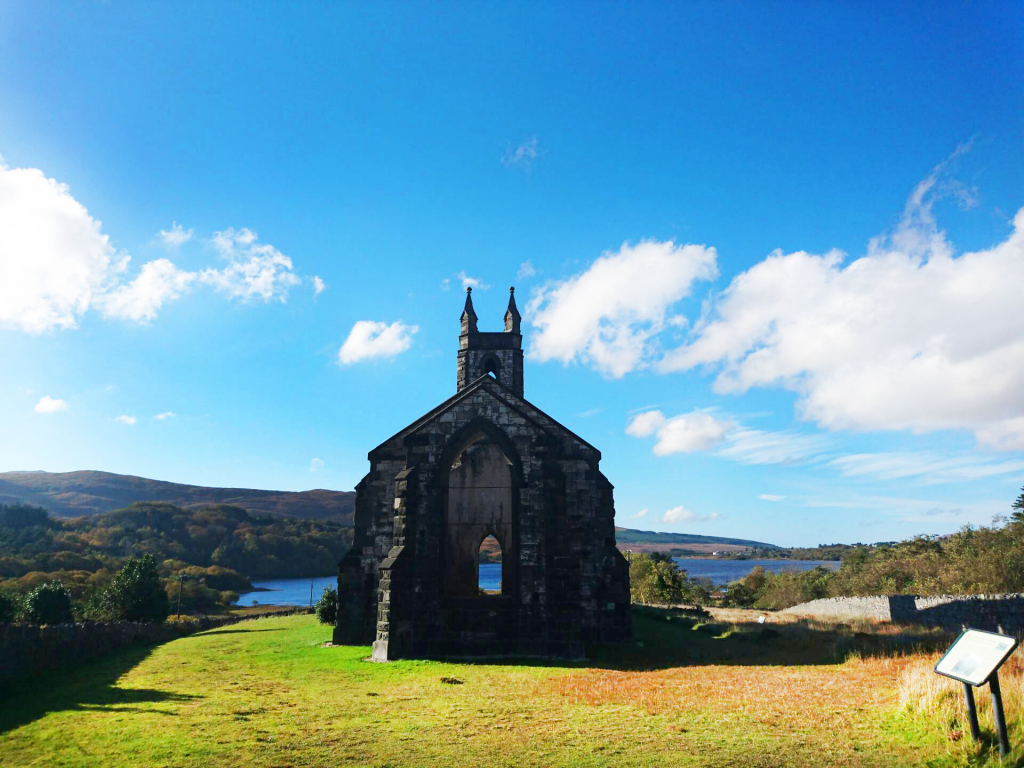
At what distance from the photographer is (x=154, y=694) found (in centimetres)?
1245

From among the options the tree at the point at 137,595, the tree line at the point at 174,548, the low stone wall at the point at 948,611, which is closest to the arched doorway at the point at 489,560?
the low stone wall at the point at 948,611

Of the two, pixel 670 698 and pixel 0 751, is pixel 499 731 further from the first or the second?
pixel 0 751

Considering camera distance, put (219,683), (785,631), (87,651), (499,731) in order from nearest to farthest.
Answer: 1. (499,731)
2. (219,683)
3. (87,651)
4. (785,631)

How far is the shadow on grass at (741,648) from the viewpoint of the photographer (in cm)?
1630

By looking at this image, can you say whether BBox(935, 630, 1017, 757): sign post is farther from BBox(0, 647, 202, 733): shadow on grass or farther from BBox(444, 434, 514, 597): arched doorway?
BBox(444, 434, 514, 597): arched doorway

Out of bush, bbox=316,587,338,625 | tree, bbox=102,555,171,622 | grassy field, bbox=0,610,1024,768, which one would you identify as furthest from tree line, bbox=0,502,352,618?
grassy field, bbox=0,610,1024,768

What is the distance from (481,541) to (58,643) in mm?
11595

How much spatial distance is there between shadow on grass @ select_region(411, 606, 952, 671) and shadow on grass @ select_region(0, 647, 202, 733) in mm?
7672

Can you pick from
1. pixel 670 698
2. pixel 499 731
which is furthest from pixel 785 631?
pixel 499 731

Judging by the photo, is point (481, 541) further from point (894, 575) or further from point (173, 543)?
point (173, 543)

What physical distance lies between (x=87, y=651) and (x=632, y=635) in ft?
55.2

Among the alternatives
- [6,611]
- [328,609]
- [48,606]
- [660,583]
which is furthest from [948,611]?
[6,611]

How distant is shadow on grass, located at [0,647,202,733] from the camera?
11109 millimetres

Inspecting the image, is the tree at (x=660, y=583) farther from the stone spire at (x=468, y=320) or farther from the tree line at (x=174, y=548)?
the tree line at (x=174, y=548)
